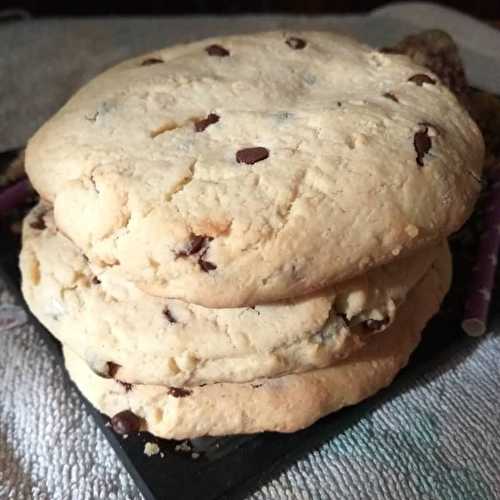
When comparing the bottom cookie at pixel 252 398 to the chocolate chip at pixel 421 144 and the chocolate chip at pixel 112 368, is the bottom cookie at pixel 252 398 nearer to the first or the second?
the chocolate chip at pixel 112 368

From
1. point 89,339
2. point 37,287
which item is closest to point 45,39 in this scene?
point 37,287

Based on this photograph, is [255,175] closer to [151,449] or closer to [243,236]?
[243,236]

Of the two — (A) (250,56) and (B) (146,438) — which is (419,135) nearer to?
(A) (250,56)

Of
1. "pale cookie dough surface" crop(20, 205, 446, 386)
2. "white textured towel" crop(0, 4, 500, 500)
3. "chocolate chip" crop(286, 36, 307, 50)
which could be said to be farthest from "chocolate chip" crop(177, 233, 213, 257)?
"chocolate chip" crop(286, 36, 307, 50)

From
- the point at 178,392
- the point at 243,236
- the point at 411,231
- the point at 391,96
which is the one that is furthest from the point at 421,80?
the point at 178,392

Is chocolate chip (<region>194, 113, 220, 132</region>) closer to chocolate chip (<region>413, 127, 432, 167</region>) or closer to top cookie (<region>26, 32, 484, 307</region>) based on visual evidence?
top cookie (<region>26, 32, 484, 307</region>)

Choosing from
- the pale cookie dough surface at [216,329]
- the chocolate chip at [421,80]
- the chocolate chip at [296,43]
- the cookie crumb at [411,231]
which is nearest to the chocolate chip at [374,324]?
the pale cookie dough surface at [216,329]
